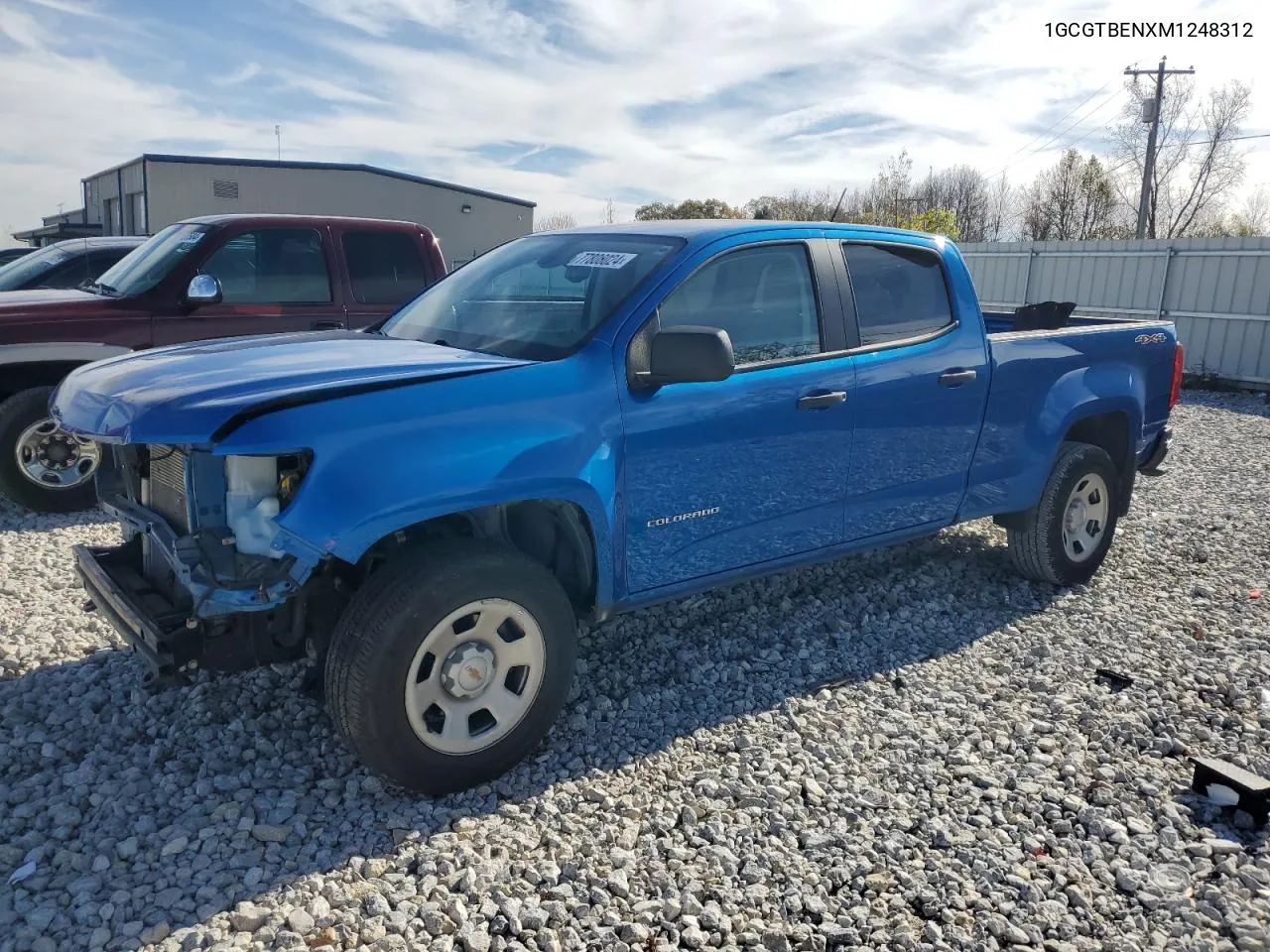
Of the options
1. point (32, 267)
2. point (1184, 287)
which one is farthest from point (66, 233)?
point (1184, 287)

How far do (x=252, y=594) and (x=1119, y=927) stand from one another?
8.91ft

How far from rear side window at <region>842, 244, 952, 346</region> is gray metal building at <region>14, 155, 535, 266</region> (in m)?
27.6

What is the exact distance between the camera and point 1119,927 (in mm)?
2750

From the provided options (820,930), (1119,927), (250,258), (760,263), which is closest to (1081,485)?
(760,263)

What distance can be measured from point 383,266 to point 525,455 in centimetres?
482

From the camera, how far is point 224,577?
2.92 metres

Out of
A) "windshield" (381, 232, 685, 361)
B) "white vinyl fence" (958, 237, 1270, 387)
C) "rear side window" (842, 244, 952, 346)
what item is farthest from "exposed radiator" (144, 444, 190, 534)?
"white vinyl fence" (958, 237, 1270, 387)

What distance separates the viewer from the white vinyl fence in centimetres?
1479

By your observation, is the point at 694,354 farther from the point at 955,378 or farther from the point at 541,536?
the point at 955,378

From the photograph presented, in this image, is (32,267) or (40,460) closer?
(40,460)

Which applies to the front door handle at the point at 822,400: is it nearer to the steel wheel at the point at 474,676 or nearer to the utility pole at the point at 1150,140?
the steel wheel at the point at 474,676

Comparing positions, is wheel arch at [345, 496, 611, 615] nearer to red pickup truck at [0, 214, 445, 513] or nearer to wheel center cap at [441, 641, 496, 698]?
wheel center cap at [441, 641, 496, 698]

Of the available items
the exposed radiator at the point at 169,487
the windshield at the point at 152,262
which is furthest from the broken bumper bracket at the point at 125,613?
the windshield at the point at 152,262

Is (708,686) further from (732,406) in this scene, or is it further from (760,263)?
(760,263)
